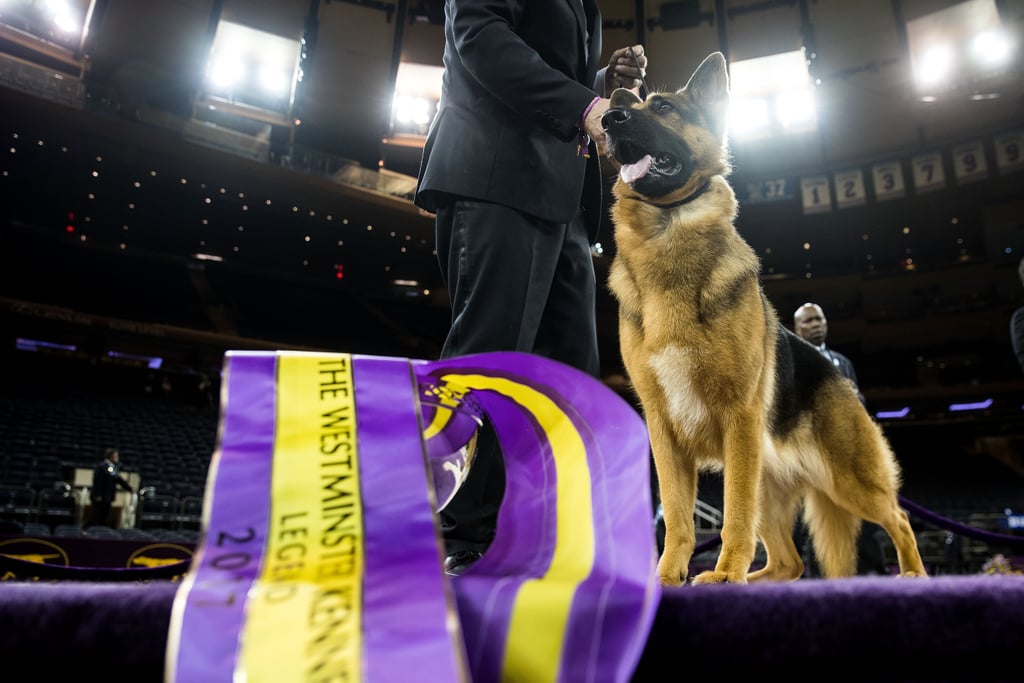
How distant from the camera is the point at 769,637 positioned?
0.74 metres

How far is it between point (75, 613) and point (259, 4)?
18.2 metres

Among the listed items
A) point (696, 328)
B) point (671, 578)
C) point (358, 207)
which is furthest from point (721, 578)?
point (358, 207)

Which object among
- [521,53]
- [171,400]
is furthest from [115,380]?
[521,53]

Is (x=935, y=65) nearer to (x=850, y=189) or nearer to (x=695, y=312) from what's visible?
(x=850, y=189)

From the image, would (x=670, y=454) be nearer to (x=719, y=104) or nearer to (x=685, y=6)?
(x=719, y=104)

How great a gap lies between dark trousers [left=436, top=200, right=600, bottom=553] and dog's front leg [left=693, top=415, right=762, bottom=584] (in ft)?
1.52

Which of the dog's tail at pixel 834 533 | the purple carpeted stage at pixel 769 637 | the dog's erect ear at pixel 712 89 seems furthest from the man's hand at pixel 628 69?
the purple carpeted stage at pixel 769 637

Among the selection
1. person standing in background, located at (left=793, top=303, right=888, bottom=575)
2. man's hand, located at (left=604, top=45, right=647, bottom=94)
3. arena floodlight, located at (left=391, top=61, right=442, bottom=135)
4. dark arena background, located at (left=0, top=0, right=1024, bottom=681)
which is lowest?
person standing in background, located at (left=793, top=303, right=888, bottom=575)

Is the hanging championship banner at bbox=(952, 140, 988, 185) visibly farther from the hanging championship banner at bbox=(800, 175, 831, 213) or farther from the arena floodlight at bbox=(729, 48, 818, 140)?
the arena floodlight at bbox=(729, 48, 818, 140)

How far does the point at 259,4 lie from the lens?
16.0m

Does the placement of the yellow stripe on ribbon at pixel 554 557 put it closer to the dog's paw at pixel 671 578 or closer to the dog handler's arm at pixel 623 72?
the dog's paw at pixel 671 578

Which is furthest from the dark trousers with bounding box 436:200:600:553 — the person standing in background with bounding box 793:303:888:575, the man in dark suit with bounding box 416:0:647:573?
the person standing in background with bounding box 793:303:888:575

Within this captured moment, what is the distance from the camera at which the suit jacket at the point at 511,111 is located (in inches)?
63.8

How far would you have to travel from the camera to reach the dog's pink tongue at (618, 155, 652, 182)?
155 cm
